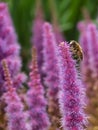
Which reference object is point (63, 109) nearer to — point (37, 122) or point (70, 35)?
point (37, 122)

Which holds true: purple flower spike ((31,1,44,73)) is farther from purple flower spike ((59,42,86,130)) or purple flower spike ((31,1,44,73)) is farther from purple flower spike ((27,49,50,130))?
purple flower spike ((59,42,86,130))

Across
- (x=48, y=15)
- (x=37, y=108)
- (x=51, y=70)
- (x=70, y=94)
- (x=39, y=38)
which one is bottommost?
(x=70, y=94)

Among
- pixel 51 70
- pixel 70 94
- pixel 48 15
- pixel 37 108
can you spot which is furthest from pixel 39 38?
pixel 48 15

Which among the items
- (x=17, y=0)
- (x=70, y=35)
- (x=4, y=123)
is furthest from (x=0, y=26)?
(x=70, y=35)

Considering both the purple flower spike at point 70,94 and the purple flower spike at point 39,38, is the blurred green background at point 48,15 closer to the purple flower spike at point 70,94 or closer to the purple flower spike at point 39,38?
the purple flower spike at point 39,38

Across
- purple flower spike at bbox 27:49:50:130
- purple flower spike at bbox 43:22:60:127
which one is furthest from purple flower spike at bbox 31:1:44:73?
purple flower spike at bbox 27:49:50:130

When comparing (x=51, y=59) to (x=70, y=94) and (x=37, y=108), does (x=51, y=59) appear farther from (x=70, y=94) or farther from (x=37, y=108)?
(x=70, y=94)
